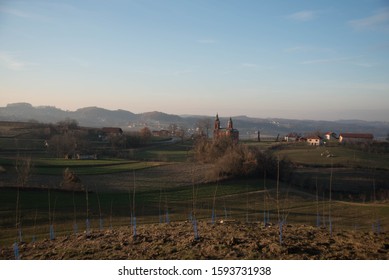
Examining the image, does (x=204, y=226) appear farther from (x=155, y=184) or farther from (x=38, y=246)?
(x=155, y=184)

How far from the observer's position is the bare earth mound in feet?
17.6

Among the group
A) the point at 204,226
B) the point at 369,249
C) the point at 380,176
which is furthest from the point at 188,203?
the point at 380,176

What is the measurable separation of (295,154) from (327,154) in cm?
416

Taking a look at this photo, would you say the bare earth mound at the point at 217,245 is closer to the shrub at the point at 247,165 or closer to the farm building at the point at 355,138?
the shrub at the point at 247,165

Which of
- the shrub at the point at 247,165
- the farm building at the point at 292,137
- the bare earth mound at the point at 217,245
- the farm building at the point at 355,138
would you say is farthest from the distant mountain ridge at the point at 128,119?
the bare earth mound at the point at 217,245

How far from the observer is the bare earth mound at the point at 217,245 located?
17.6ft

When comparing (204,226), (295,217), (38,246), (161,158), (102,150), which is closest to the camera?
(38,246)

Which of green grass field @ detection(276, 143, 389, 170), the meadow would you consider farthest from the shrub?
green grass field @ detection(276, 143, 389, 170)

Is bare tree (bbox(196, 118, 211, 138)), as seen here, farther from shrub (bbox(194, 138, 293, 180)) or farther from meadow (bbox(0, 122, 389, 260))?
shrub (bbox(194, 138, 293, 180))

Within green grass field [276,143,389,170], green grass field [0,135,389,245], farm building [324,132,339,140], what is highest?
farm building [324,132,339,140]

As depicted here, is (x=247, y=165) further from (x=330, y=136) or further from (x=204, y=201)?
(x=330, y=136)

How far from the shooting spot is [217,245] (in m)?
5.82

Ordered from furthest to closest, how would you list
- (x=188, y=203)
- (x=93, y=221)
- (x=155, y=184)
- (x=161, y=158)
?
(x=161, y=158) → (x=155, y=184) → (x=188, y=203) → (x=93, y=221)

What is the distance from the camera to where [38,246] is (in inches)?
273
